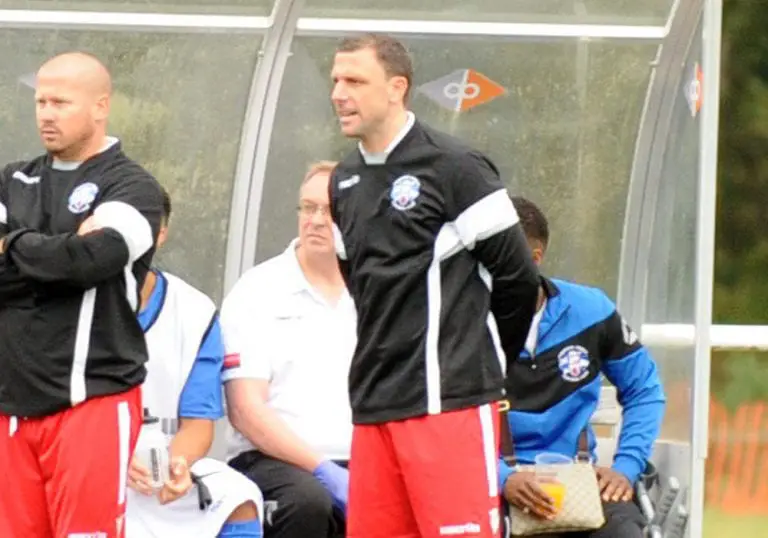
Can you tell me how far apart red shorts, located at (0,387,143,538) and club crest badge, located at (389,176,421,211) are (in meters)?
0.86

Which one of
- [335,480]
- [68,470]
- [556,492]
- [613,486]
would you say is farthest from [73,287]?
[613,486]

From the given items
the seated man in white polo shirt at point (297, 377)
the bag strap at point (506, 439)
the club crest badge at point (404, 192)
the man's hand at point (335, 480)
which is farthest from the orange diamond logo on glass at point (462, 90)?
the club crest badge at point (404, 192)

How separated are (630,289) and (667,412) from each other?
1119mm

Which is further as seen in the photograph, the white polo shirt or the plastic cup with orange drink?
the white polo shirt

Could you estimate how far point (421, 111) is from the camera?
22.4 feet

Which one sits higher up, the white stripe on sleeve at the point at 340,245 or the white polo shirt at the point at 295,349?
the white stripe on sleeve at the point at 340,245

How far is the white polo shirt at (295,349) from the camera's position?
5637 millimetres

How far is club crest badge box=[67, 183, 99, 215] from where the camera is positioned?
4.46 meters

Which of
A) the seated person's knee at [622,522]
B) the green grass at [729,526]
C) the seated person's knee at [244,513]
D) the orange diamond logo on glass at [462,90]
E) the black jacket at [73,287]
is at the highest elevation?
the orange diamond logo on glass at [462,90]

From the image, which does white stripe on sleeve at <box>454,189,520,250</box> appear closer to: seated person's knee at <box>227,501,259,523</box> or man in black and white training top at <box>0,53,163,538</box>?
man in black and white training top at <box>0,53,163,538</box>

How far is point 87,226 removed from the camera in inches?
173

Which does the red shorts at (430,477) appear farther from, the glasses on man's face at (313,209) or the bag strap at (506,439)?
the glasses on man's face at (313,209)

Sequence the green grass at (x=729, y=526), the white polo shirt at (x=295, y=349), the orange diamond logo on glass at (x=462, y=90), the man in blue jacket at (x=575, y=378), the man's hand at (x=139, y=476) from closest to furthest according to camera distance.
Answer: the man's hand at (x=139, y=476) → the man in blue jacket at (x=575, y=378) → the white polo shirt at (x=295, y=349) → the green grass at (x=729, y=526) → the orange diamond logo on glass at (x=462, y=90)

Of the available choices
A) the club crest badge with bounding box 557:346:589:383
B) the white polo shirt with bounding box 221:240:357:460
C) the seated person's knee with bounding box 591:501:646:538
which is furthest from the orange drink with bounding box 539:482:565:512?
the white polo shirt with bounding box 221:240:357:460
